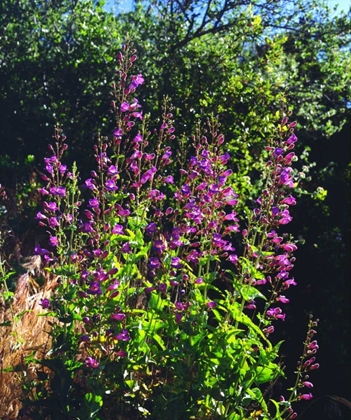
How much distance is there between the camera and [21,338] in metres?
4.43

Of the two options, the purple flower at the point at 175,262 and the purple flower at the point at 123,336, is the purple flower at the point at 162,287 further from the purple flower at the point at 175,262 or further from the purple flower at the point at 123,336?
the purple flower at the point at 123,336

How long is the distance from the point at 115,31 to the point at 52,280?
2915 millimetres

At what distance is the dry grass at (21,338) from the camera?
3.99 meters

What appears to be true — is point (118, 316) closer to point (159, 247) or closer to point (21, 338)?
point (159, 247)

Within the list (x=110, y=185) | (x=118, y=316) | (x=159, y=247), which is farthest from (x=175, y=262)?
(x=110, y=185)

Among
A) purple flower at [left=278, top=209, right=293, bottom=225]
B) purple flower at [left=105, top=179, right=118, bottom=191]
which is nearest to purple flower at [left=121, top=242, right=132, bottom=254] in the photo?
purple flower at [left=105, top=179, right=118, bottom=191]

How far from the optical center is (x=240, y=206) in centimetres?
634

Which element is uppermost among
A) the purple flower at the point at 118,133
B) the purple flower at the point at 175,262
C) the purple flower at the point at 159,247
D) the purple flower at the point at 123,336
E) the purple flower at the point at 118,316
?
the purple flower at the point at 118,133

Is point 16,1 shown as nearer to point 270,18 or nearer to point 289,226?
point 270,18

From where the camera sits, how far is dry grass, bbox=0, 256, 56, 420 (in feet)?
13.1

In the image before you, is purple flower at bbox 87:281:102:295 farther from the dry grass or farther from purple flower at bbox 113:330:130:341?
the dry grass

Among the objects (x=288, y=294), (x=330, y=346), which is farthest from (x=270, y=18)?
(x=330, y=346)

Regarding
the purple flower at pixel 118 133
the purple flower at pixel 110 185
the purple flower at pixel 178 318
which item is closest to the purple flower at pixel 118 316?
the purple flower at pixel 178 318

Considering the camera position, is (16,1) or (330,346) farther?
(16,1)
